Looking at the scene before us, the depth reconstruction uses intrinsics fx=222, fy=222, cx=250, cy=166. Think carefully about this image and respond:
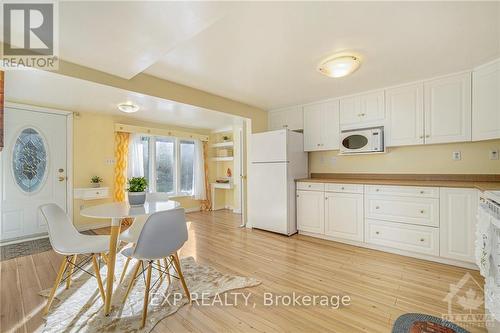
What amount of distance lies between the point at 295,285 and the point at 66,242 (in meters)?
2.09

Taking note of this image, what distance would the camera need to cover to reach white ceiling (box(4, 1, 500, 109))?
1.53 m

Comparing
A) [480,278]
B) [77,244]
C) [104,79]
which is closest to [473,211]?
[480,278]

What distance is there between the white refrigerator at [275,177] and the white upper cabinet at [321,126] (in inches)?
7.2

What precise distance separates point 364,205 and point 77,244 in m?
3.29

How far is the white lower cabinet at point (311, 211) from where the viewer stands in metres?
3.49

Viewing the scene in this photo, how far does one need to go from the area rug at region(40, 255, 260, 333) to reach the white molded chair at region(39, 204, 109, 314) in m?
0.12

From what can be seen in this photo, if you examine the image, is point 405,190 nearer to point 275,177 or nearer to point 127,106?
point 275,177

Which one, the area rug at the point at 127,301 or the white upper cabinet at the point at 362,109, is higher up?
the white upper cabinet at the point at 362,109

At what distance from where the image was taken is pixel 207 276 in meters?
2.33

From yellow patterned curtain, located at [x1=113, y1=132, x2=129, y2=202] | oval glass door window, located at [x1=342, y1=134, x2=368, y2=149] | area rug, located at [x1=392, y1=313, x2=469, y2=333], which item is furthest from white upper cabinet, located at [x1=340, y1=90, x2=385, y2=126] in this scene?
yellow patterned curtain, located at [x1=113, y1=132, x2=129, y2=202]

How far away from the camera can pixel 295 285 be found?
2.15m

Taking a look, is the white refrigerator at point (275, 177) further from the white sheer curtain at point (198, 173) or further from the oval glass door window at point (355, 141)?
the white sheer curtain at point (198, 173)

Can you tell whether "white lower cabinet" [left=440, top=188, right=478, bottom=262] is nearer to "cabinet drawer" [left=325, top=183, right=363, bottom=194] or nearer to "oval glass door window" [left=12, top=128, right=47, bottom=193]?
"cabinet drawer" [left=325, top=183, right=363, bottom=194]

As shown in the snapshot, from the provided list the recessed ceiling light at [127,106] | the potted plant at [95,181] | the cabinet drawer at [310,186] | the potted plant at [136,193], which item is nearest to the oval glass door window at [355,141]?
the cabinet drawer at [310,186]
